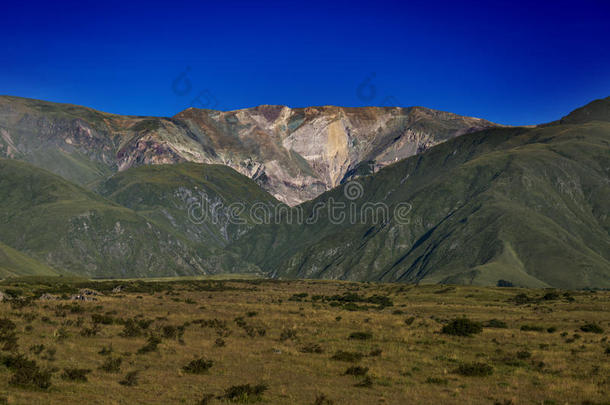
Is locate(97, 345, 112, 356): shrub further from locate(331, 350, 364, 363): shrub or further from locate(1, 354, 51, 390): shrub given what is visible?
locate(331, 350, 364, 363): shrub

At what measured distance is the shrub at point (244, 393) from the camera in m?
28.2

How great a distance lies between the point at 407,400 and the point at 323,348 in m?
16.6

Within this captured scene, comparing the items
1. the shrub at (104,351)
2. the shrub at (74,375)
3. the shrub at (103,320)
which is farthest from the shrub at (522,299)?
the shrub at (74,375)

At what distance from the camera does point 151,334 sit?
48.0m

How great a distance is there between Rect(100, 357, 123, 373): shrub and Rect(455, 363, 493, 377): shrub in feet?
72.0

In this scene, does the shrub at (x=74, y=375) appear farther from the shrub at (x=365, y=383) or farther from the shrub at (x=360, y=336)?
the shrub at (x=360, y=336)

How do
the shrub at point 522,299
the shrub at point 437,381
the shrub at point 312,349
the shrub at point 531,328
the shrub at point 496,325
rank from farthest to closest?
the shrub at point 522,299
the shrub at point 496,325
the shrub at point 531,328
the shrub at point 312,349
the shrub at point 437,381

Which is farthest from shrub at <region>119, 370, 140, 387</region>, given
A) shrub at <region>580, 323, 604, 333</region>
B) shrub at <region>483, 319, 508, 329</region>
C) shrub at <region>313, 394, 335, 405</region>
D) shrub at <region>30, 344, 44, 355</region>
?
shrub at <region>580, 323, 604, 333</region>

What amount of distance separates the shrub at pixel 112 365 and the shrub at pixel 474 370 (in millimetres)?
21938

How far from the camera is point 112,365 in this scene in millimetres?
35625

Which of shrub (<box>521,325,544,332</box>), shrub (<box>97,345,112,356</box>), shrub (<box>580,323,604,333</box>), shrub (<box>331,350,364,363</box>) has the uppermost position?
shrub (<box>97,345,112,356</box>)

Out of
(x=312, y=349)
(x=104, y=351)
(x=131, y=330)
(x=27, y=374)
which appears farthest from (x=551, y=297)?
(x=27, y=374)

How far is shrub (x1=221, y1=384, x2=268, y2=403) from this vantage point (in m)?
28.2

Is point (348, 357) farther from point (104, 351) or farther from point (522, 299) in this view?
point (522, 299)
